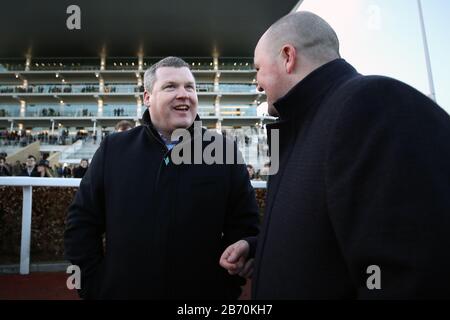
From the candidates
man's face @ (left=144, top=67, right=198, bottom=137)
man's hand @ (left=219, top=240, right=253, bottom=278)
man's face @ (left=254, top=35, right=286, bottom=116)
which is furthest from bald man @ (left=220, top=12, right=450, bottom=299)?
man's face @ (left=144, top=67, right=198, bottom=137)

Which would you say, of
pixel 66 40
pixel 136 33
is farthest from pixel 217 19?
pixel 66 40

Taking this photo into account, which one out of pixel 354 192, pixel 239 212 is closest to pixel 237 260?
pixel 239 212

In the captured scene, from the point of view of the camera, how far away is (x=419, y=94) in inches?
36.4

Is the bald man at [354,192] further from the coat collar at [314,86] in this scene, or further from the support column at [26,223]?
the support column at [26,223]

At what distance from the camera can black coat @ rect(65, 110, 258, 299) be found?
1.69 m

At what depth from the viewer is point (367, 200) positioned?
88cm

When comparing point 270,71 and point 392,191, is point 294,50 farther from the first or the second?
point 392,191

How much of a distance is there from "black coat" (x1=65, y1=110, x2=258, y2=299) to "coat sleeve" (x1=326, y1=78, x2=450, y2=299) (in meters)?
0.96

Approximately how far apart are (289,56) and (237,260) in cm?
91

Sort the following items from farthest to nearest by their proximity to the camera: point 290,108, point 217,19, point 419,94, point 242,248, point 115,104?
1. point 115,104
2. point 217,19
3. point 242,248
4. point 290,108
5. point 419,94

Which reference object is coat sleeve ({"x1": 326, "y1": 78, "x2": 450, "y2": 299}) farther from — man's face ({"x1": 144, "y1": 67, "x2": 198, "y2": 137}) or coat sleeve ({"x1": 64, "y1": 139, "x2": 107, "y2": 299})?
coat sleeve ({"x1": 64, "y1": 139, "x2": 107, "y2": 299})

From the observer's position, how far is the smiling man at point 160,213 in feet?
5.55

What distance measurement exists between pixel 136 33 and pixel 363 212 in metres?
39.4
